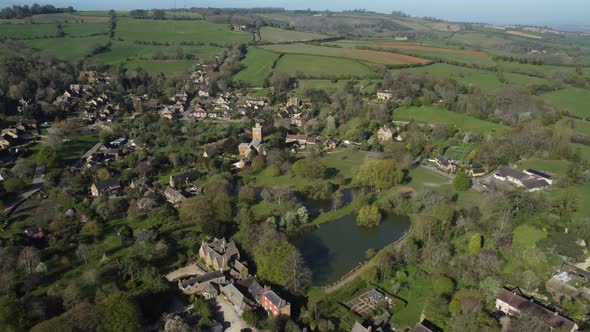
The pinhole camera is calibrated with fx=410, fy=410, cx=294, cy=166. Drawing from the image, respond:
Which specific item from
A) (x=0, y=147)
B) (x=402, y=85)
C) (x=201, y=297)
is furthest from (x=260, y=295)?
(x=402, y=85)

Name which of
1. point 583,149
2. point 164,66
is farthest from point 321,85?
point 583,149

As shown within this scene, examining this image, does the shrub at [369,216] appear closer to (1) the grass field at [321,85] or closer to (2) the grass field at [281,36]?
(1) the grass field at [321,85]

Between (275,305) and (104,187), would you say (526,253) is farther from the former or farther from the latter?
(104,187)

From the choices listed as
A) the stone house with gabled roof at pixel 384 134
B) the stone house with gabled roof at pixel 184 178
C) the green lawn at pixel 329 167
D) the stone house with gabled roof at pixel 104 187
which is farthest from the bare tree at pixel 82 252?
the stone house with gabled roof at pixel 384 134

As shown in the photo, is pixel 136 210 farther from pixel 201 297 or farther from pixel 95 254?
pixel 201 297

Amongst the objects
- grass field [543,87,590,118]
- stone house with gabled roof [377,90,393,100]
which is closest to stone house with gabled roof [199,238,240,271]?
stone house with gabled roof [377,90,393,100]

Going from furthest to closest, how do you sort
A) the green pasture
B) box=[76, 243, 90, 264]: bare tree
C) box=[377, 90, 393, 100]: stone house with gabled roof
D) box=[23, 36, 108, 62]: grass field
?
box=[23, 36, 108, 62]: grass field, the green pasture, box=[377, 90, 393, 100]: stone house with gabled roof, box=[76, 243, 90, 264]: bare tree

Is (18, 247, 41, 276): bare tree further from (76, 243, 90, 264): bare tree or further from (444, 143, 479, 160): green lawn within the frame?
(444, 143, 479, 160): green lawn
